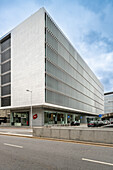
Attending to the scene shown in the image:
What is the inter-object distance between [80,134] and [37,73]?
33872 millimetres

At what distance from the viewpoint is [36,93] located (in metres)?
45.1

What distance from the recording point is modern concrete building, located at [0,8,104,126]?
150 ft

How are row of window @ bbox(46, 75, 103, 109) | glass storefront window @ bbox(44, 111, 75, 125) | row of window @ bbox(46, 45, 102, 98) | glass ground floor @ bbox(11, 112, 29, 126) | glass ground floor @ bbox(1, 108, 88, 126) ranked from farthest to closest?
1. glass ground floor @ bbox(11, 112, 29, 126)
2. row of window @ bbox(46, 45, 102, 98)
3. glass storefront window @ bbox(44, 111, 75, 125)
4. row of window @ bbox(46, 75, 103, 109)
5. glass ground floor @ bbox(1, 108, 88, 126)

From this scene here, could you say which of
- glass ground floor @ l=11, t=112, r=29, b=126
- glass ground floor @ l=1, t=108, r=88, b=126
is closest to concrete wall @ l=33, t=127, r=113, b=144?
glass ground floor @ l=1, t=108, r=88, b=126

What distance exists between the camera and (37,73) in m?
45.7

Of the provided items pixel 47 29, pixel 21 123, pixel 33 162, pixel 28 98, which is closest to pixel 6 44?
pixel 47 29

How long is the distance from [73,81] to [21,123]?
24.7 meters

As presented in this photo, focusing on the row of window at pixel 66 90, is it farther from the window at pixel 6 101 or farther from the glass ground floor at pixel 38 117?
the window at pixel 6 101

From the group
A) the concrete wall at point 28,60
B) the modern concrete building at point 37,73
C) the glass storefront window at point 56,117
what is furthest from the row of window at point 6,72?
the glass storefront window at point 56,117

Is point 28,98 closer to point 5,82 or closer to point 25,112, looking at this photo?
point 25,112

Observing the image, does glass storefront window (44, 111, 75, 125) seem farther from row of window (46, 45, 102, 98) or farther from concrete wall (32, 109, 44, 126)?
row of window (46, 45, 102, 98)

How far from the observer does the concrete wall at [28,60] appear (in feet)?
148

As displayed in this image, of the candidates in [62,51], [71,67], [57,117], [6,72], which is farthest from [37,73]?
[71,67]

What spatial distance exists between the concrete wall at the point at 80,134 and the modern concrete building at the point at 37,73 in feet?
80.2
